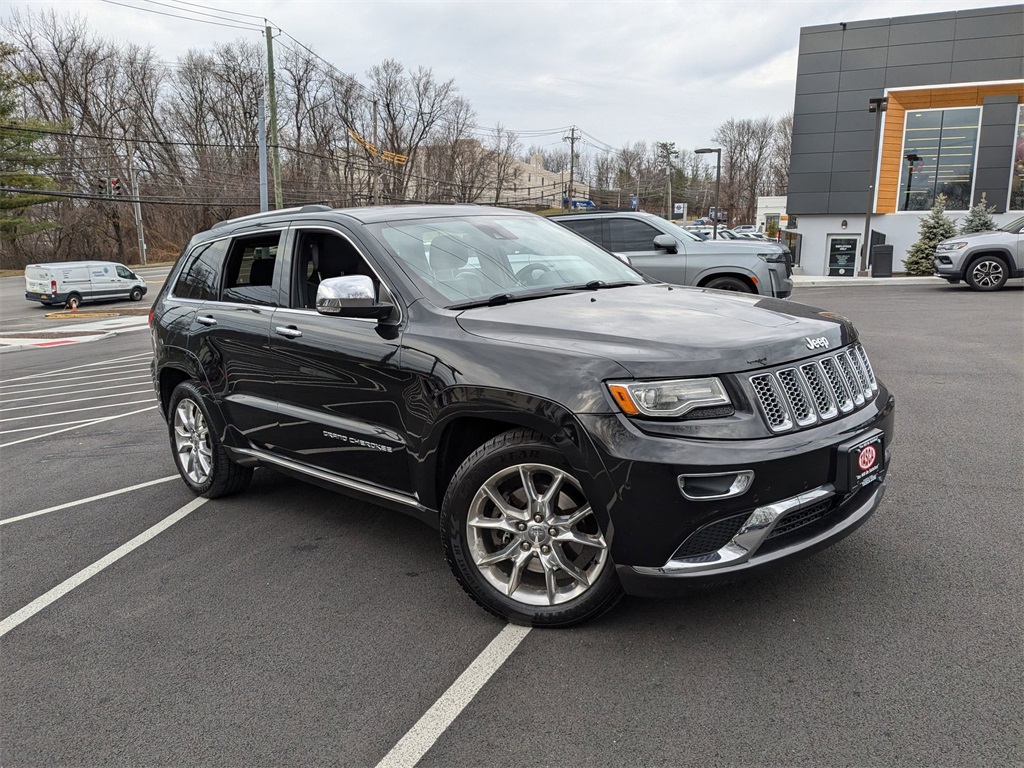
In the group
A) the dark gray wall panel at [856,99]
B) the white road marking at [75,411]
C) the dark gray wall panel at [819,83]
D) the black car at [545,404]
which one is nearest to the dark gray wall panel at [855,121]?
the dark gray wall panel at [856,99]

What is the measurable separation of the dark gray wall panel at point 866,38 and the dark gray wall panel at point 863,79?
3.35 ft

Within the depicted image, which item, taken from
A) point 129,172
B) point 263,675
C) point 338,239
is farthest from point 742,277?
point 129,172

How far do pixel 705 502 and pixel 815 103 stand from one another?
117 ft

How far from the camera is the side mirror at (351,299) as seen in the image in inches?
135

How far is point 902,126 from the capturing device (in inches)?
1272

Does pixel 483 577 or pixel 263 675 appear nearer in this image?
pixel 263 675

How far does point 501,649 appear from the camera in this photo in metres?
3.07

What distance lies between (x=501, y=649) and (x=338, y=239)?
2356 mm

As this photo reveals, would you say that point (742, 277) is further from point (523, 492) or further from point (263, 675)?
point (263, 675)

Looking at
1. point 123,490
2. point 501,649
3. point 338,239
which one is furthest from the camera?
point 123,490

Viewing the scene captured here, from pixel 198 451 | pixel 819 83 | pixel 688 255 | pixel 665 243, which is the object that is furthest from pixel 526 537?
pixel 819 83

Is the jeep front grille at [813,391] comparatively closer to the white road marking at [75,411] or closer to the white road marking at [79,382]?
the white road marking at [75,411]

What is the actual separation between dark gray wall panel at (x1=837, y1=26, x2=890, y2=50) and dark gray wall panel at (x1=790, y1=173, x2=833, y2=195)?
17.8 feet

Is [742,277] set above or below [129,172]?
below
